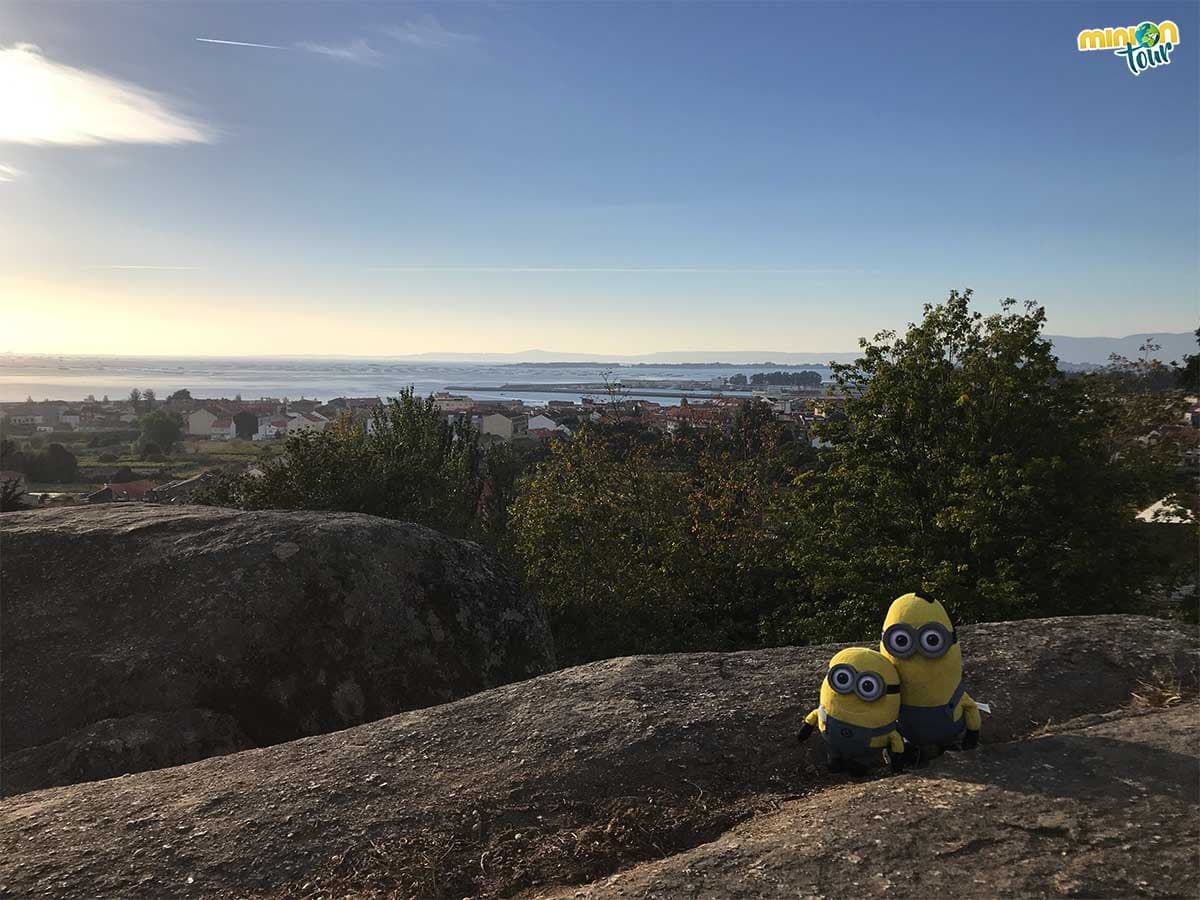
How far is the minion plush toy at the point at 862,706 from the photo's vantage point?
4840 mm

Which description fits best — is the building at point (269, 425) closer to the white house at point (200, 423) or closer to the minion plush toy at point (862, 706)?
the white house at point (200, 423)

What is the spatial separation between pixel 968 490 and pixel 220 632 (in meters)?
14.8

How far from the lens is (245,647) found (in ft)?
32.6

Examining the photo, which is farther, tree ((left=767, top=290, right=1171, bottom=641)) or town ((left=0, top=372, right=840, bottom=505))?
town ((left=0, top=372, right=840, bottom=505))

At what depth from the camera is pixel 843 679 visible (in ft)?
16.0

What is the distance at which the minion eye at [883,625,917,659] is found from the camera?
15.9ft

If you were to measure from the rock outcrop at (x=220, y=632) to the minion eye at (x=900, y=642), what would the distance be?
757 cm

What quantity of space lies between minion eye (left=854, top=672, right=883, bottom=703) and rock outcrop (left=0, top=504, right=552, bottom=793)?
7.43m

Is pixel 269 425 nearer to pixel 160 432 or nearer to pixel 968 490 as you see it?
pixel 160 432

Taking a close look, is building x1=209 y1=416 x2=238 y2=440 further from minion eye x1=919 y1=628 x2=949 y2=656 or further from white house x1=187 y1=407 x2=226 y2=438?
minion eye x1=919 y1=628 x2=949 y2=656

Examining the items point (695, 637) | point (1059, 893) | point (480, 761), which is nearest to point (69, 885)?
point (480, 761)

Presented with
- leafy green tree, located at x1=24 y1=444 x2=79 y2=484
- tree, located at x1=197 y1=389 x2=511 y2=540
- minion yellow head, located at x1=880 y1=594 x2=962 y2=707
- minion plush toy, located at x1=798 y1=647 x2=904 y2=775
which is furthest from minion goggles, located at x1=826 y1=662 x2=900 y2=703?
leafy green tree, located at x1=24 y1=444 x2=79 y2=484

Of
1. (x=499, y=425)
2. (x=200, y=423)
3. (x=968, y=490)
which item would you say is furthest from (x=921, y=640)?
(x=200, y=423)

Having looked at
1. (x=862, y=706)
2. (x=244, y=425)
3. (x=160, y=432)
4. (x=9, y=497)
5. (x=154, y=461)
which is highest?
(x=862, y=706)
